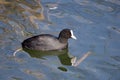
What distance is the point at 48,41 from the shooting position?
1130cm

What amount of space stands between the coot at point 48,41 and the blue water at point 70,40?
0.72ft

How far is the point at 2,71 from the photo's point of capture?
9.76 m

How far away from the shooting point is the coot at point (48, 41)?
11109mm

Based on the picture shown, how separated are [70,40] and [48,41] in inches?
37.3

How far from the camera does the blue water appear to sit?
996cm

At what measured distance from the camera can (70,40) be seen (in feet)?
39.5

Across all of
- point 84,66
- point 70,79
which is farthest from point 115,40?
point 70,79

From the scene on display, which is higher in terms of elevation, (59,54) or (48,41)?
(48,41)

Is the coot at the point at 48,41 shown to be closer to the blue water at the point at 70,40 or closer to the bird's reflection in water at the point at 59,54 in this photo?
the bird's reflection in water at the point at 59,54

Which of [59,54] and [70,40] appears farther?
[70,40]

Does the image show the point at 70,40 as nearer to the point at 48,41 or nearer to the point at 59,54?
the point at 59,54

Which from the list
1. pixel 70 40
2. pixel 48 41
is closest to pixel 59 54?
pixel 48 41

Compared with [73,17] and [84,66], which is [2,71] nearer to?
[84,66]

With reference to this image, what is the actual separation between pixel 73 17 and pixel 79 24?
0.51m
